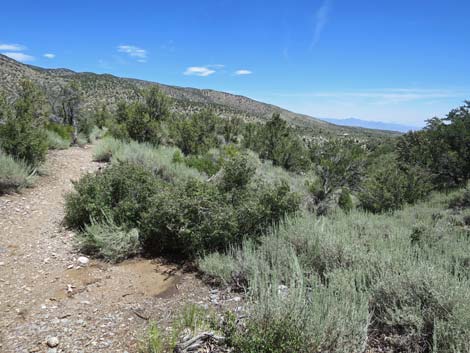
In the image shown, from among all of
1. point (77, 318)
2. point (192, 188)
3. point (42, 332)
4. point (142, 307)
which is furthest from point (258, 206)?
point (42, 332)

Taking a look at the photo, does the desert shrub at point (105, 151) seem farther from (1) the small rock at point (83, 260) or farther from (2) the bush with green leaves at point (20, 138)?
(1) the small rock at point (83, 260)

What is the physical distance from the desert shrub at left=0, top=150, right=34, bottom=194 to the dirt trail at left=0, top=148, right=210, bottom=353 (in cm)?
136

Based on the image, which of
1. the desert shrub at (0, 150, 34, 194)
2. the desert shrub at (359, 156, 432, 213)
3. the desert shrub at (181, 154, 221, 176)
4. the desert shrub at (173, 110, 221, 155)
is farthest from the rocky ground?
the desert shrub at (173, 110, 221, 155)

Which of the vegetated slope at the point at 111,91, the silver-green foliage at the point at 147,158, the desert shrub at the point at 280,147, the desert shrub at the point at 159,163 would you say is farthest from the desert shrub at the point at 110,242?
the desert shrub at the point at 280,147

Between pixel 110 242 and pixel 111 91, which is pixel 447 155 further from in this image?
pixel 111 91

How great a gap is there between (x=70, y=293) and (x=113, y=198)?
2.22m

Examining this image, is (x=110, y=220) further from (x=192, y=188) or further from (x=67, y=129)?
(x=67, y=129)

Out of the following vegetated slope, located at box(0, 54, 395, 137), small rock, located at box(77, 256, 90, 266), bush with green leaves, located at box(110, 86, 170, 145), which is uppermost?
vegetated slope, located at box(0, 54, 395, 137)

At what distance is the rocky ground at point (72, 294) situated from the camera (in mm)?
2924

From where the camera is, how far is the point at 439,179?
38.9 ft

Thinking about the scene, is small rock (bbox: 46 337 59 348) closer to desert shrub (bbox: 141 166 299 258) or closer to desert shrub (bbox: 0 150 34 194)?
desert shrub (bbox: 141 166 299 258)

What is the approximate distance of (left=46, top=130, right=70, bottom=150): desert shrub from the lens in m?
11.1

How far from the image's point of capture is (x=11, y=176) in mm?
6766

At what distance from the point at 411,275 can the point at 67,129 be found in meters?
14.4
